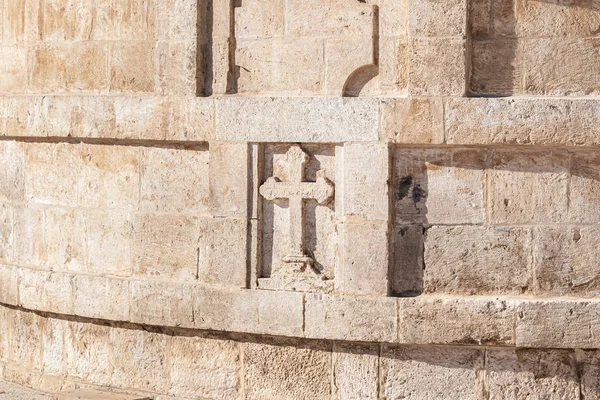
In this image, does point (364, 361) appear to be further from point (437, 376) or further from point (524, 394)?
point (524, 394)

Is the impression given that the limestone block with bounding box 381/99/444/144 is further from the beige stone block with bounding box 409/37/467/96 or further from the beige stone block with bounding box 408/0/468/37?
the beige stone block with bounding box 408/0/468/37

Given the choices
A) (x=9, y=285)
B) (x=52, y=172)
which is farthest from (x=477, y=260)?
(x=9, y=285)

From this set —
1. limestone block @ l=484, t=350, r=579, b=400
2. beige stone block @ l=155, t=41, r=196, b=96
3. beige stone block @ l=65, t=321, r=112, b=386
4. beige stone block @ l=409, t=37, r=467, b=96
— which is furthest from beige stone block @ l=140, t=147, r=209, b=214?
limestone block @ l=484, t=350, r=579, b=400

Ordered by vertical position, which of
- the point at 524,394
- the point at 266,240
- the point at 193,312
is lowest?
the point at 524,394

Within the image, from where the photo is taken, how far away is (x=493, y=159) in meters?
6.61

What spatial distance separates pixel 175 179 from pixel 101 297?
997 mm

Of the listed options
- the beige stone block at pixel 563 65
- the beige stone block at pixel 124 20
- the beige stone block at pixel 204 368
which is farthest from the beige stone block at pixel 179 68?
the beige stone block at pixel 563 65

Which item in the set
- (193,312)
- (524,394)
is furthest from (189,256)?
(524,394)

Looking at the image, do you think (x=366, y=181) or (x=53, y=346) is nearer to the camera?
(x=366, y=181)

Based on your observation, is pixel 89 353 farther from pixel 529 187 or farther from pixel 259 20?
pixel 529 187

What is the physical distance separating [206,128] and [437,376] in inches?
86.6

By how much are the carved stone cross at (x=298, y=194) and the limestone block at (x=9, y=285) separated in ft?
7.64

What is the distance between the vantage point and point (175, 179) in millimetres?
7227

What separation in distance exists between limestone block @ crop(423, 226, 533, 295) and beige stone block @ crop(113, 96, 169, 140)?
6.40 ft
